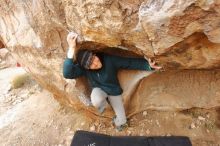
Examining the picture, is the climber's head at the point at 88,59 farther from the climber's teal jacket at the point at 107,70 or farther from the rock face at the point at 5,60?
the rock face at the point at 5,60

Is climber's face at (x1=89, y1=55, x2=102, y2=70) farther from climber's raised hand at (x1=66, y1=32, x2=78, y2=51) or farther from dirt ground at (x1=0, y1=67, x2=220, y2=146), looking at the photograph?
dirt ground at (x1=0, y1=67, x2=220, y2=146)

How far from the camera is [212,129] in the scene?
3182 millimetres

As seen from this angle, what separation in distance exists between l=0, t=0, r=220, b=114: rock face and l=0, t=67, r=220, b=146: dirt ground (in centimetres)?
14

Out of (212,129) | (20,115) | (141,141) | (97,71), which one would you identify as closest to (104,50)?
(97,71)

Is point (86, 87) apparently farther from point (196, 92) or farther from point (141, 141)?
point (196, 92)

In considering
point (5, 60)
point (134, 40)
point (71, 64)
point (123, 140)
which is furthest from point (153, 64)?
point (5, 60)

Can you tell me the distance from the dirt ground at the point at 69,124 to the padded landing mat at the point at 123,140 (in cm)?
17

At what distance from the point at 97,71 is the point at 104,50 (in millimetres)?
213

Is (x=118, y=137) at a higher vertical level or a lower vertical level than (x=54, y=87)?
lower

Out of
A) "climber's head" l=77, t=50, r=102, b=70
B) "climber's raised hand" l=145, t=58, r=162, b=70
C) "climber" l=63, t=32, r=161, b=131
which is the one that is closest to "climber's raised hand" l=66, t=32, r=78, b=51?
"climber" l=63, t=32, r=161, b=131

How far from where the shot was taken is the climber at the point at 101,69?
2.82 meters

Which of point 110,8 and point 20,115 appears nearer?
point 110,8

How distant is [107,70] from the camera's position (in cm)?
300

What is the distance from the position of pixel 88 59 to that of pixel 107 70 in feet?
0.84
